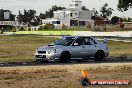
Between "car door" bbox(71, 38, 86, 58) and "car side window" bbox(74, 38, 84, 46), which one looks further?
"car side window" bbox(74, 38, 84, 46)

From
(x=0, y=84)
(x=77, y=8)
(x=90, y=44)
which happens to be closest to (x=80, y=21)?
(x=77, y=8)

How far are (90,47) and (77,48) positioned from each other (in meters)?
0.90

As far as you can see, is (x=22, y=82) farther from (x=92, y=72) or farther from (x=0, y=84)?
(x=92, y=72)

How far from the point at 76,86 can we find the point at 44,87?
3.12 feet

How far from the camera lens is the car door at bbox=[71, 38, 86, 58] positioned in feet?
74.6

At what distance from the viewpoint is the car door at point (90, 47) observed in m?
23.4

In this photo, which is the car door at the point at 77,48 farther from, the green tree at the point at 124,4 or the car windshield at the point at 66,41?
the green tree at the point at 124,4

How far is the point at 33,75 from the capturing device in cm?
1567

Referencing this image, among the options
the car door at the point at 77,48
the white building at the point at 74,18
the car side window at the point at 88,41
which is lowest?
the car door at the point at 77,48

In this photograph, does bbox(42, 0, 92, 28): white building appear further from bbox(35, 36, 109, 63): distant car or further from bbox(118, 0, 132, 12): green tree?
bbox(35, 36, 109, 63): distant car

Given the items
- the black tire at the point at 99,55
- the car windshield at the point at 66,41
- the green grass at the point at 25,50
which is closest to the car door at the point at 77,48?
the car windshield at the point at 66,41

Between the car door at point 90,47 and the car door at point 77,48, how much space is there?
0.27m

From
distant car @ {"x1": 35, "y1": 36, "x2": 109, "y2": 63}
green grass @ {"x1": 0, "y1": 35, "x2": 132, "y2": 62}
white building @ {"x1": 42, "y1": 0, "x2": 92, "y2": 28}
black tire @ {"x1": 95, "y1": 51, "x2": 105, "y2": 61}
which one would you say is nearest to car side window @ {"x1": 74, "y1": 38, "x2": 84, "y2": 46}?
distant car @ {"x1": 35, "y1": 36, "x2": 109, "y2": 63}

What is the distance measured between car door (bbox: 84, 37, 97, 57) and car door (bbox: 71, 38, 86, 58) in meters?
0.27
